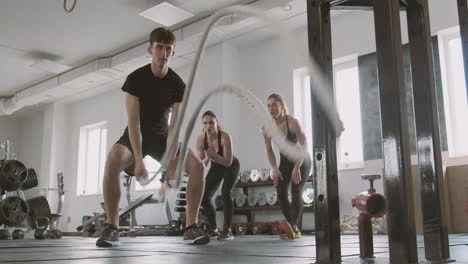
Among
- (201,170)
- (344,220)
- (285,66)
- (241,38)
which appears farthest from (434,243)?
(241,38)

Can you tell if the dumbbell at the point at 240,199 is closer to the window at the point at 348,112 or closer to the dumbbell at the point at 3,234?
the window at the point at 348,112

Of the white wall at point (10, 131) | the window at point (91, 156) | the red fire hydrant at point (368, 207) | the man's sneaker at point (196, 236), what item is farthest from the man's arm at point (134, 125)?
the white wall at point (10, 131)

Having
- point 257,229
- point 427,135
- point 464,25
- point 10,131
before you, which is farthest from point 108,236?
point 10,131

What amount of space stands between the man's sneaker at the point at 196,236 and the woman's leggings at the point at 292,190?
105 cm

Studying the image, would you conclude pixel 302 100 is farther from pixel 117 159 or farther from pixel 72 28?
pixel 117 159

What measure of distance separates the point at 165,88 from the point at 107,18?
4.65 meters

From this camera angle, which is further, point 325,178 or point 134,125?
point 134,125

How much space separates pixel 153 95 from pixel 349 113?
4298 millimetres

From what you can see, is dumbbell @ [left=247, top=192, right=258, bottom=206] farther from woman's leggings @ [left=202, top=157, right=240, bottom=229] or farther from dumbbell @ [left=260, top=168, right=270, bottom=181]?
woman's leggings @ [left=202, top=157, right=240, bottom=229]

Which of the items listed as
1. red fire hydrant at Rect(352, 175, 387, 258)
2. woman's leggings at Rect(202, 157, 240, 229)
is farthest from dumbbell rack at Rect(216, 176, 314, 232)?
red fire hydrant at Rect(352, 175, 387, 258)

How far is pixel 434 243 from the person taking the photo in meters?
1.17

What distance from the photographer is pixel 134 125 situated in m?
2.37

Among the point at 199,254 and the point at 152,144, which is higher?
the point at 152,144

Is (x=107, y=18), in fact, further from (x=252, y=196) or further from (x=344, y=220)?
(x=344, y=220)
